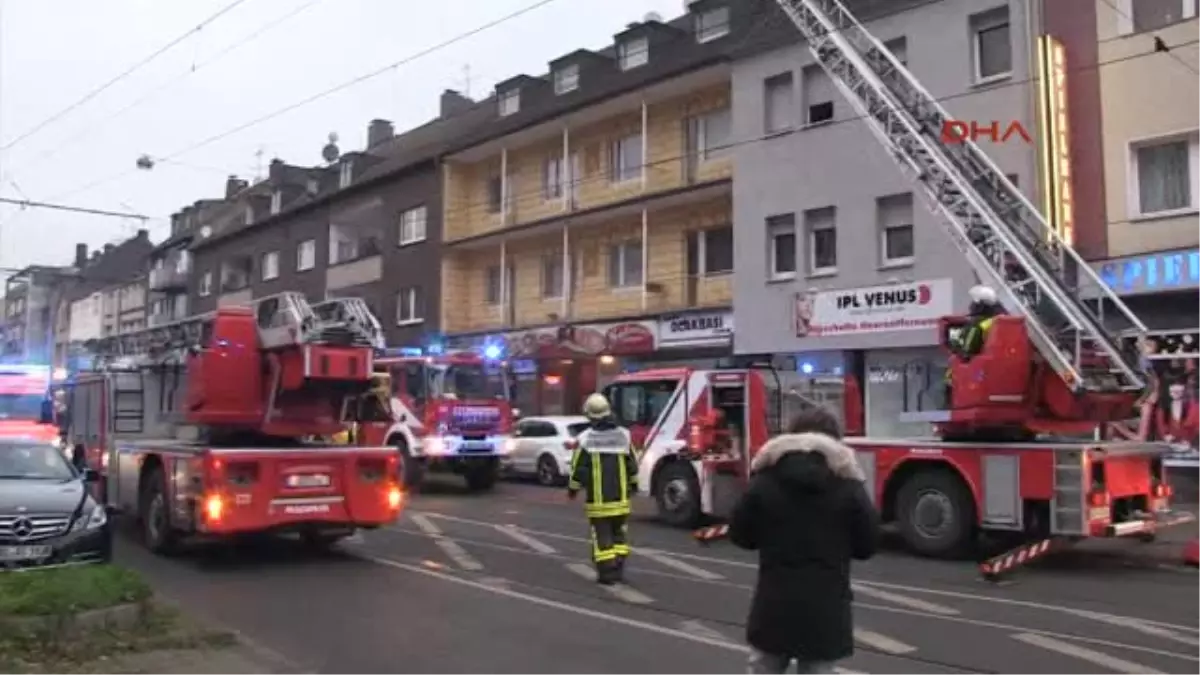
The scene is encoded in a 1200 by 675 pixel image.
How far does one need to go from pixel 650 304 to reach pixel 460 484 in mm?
7179

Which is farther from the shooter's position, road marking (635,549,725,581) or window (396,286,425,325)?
window (396,286,425,325)

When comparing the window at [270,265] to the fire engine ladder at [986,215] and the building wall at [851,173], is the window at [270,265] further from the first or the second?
the fire engine ladder at [986,215]

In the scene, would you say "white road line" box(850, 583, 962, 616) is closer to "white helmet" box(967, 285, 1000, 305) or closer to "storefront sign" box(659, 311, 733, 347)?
"white helmet" box(967, 285, 1000, 305)

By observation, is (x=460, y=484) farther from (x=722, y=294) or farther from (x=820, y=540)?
(x=820, y=540)

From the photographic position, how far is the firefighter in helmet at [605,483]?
35.5 feet

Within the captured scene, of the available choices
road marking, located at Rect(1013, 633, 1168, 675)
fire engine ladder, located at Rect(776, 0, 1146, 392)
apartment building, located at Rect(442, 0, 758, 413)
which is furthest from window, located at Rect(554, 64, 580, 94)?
road marking, located at Rect(1013, 633, 1168, 675)

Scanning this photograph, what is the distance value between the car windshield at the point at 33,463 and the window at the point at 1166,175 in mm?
16471

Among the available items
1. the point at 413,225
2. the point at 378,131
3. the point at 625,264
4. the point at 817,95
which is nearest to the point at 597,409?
the point at 817,95

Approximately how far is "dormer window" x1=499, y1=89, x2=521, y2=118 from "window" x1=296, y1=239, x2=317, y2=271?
11.9 m

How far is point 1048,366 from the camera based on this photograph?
12.8m

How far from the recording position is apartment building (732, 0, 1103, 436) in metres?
20.8

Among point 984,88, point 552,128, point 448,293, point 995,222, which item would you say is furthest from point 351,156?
point 995,222

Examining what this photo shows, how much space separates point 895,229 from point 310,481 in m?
14.6

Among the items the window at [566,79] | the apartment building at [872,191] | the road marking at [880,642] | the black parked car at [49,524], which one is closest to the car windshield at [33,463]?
the black parked car at [49,524]
